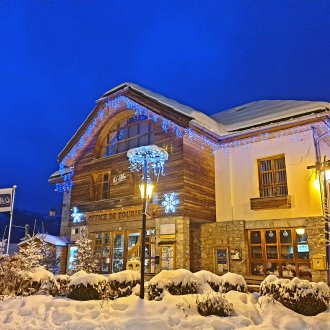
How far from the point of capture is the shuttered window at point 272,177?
13945mm

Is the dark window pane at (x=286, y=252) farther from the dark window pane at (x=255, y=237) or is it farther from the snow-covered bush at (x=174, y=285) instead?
the snow-covered bush at (x=174, y=285)

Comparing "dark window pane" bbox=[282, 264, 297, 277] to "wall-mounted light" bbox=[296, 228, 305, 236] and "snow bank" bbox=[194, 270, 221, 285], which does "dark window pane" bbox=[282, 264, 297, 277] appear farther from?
"snow bank" bbox=[194, 270, 221, 285]

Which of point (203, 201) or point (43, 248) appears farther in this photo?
point (43, 248)

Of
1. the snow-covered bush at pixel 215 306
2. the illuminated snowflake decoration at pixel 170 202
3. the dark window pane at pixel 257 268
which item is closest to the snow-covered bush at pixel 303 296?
the snow-covered bush at pixel 215 306

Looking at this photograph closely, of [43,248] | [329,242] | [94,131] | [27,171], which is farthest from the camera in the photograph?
[27,171]

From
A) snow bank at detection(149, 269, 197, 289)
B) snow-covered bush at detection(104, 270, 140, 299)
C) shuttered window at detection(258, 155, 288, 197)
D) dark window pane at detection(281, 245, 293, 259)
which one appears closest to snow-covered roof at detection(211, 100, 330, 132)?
shuttered window at detection(258, 155, 288, 197)

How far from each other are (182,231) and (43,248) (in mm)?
6851

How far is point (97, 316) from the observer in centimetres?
730

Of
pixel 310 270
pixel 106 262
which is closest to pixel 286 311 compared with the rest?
pixel 310 270

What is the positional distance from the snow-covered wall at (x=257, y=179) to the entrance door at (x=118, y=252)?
15.1 ft

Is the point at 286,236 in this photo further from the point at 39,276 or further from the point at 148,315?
the point at 39,276

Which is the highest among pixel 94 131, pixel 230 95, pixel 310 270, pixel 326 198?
pixel 230 95

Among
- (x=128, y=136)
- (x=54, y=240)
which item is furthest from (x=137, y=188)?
(x=54, y=240)

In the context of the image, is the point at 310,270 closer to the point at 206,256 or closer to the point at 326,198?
the point at 326,198
